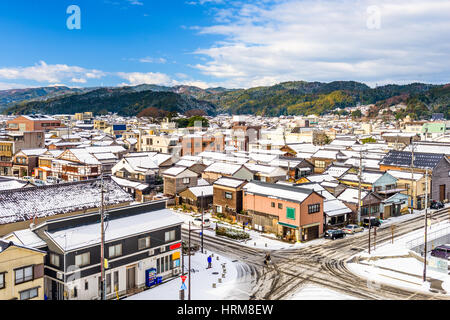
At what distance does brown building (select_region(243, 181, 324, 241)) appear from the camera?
98.2 feet

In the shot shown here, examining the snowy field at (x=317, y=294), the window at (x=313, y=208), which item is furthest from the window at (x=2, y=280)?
the window at (x=313, y=208)

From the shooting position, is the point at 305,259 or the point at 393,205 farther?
the point at 393,205

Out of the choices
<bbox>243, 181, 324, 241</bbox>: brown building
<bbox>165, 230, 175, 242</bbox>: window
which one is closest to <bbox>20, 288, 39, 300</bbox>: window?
<bbox>165, 230, 175, 242</bbox>: window

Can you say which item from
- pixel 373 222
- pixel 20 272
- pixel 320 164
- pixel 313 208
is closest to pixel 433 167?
pixel 373 222

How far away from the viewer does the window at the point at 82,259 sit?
59.5 ft

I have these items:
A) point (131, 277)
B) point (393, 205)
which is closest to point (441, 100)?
point (393, 205)

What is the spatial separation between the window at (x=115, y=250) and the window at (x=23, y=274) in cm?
370

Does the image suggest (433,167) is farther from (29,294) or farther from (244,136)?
(244,136)

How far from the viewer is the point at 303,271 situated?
77.1ft

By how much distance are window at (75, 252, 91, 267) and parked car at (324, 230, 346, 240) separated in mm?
19621
